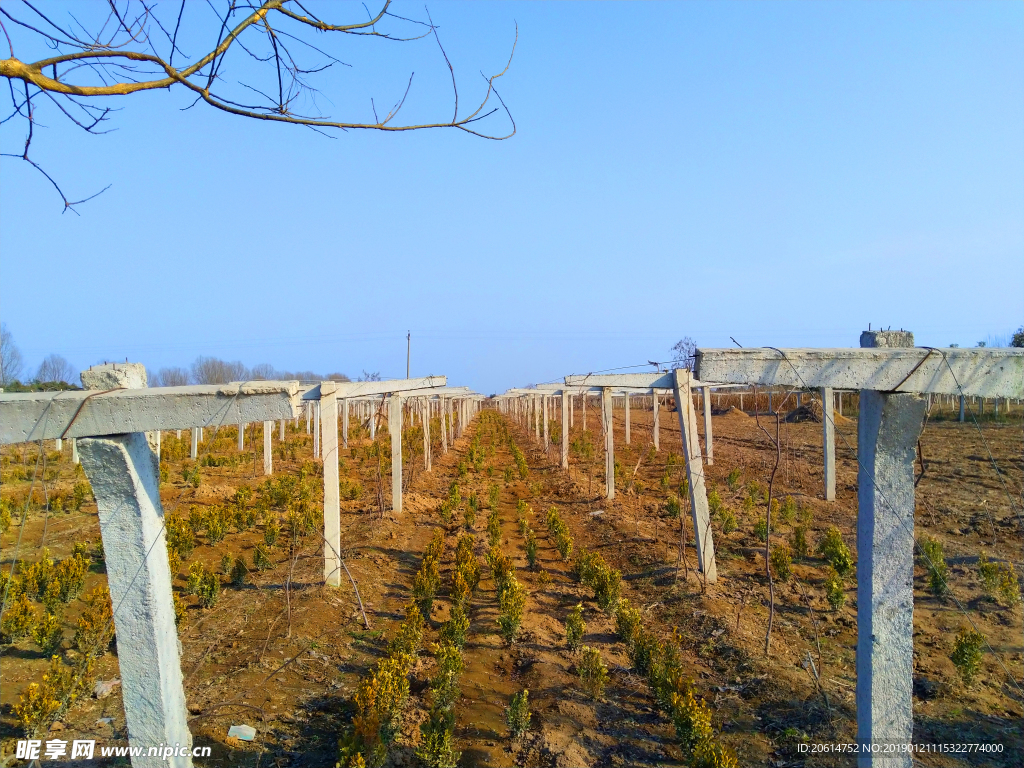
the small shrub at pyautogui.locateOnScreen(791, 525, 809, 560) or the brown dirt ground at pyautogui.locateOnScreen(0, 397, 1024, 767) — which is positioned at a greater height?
the small shrub at pyautogui.locateOnScreen(791, 525, 809, 560)

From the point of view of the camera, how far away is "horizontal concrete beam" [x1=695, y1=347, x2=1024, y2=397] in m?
2.89

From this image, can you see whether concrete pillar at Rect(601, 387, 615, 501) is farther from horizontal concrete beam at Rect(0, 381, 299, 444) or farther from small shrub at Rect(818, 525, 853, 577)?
horizontal concrete beam at Rect(0, 381, 299, 444)

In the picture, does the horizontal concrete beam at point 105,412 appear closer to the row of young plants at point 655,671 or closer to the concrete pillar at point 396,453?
the row of young plants at point 655,671

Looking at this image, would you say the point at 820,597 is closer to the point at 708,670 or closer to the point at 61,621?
the point at 708,670

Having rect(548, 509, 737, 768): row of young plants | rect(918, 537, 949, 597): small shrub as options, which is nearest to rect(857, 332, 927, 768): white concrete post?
rect(548, 509, 737, 768): row of young plants

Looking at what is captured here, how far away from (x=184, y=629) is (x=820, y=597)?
20.7 feet

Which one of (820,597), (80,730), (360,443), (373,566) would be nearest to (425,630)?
(373,566)

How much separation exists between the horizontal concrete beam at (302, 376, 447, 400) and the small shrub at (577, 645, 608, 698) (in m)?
4.19

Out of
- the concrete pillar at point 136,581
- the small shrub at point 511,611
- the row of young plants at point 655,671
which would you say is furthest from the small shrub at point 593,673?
the concrete pillar at point 136,581

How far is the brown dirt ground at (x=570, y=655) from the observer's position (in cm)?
399

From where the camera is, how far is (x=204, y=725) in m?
4.10

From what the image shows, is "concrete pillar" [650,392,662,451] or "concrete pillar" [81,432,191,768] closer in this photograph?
"concrete pillar" [81,432,191,768]

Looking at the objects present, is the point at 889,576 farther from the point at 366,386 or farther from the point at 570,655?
the point at 366,386

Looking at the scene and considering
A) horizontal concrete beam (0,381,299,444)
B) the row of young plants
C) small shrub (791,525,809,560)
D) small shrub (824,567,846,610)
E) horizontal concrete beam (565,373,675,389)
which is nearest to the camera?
horizontal concrete beam (0,381,299,444)
